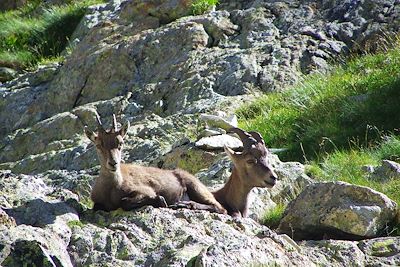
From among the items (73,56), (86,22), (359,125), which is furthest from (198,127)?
(86,22)

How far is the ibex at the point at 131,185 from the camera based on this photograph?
32.6 ft

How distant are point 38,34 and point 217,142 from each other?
13623 mm

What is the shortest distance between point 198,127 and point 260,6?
560cm

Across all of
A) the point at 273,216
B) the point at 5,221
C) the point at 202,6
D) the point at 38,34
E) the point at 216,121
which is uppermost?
the point at 5,221

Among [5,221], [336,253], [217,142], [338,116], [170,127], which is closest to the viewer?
[5,221]

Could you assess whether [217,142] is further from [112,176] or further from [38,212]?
[38,212]

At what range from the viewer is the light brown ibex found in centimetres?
1189

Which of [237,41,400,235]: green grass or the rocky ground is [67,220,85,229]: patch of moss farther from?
[237,41,400,235]: green grass

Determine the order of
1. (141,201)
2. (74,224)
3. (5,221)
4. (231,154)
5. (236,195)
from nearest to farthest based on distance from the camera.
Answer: (5,221) < (74,224) < (141,201) < (236,195) < (231,154)

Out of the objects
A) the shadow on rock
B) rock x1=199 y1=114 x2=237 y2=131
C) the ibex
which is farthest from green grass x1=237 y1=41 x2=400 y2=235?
the shadow on rock

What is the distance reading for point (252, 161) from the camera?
39.9 feet

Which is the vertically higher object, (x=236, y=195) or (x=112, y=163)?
(x=112, y=163)

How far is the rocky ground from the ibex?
0.42 m

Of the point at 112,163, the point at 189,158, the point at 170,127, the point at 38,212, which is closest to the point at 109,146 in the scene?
the point at 112,163
